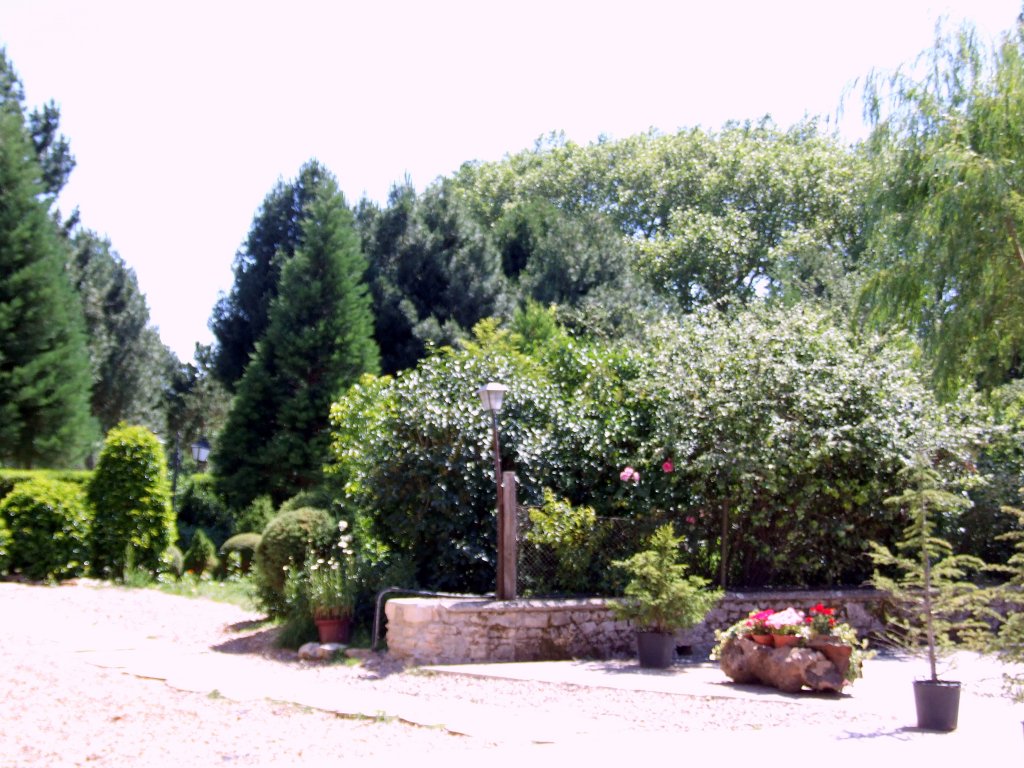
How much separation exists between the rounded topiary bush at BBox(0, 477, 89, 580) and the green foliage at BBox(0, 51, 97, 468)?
456cm

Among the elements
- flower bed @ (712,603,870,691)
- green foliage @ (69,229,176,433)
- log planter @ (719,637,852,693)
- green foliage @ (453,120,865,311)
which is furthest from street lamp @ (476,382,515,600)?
green foliage @ (69,229,176,433)

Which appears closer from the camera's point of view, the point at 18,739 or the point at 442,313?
the point at 18,739

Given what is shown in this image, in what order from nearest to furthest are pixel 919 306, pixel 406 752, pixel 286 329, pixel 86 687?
1. pixel 406 752
2. pixel 86 687
3. pixel 919 306
4. pixel 286 329

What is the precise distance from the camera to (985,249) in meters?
9.85

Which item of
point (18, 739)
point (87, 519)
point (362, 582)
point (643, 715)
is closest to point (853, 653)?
point (643, 715)

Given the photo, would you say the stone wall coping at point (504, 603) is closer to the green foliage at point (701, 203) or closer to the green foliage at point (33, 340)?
the green foliage at point (33, 340)

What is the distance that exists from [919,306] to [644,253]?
74.6 feet

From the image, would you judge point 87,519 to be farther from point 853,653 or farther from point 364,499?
point 853,653

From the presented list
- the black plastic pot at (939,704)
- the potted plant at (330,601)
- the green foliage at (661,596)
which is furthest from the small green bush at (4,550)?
the black plastic pot at (939,704)

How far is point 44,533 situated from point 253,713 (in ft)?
34.6

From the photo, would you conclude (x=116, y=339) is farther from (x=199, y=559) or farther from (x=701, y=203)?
(x=701, y=203)

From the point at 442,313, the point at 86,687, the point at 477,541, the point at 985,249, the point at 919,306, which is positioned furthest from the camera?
the point at 442,313

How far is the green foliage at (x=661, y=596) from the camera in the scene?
9.57m

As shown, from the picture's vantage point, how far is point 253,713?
7.01m
